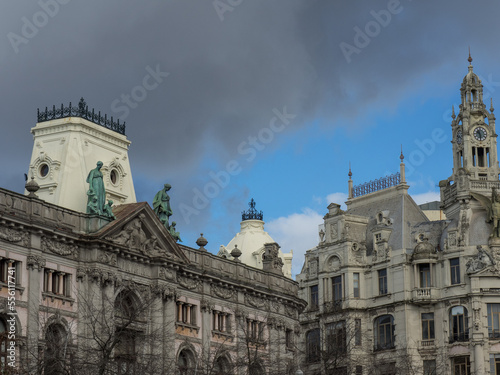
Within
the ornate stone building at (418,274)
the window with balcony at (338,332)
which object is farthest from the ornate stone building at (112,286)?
the ornate stone building at (418,274)

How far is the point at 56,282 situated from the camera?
72812mm

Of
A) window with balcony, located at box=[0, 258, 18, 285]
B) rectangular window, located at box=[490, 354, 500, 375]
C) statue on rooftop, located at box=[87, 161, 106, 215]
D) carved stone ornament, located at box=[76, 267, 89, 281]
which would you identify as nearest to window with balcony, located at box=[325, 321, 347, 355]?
rectangular window, located at box=[490, 354, 500, 375]

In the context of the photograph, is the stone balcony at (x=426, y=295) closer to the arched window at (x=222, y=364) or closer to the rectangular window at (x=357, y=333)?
the rectangular window at (x=357, y=333)

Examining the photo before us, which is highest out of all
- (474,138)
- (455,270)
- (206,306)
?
(474,138)

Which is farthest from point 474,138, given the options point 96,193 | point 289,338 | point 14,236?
point 14,236

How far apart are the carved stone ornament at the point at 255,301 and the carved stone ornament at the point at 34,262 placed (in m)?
24.7

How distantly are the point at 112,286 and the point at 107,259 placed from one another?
186 cm

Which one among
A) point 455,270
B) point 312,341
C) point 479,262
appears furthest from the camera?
point 312,341

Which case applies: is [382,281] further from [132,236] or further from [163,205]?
[132,236]

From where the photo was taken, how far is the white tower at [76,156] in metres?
81.9

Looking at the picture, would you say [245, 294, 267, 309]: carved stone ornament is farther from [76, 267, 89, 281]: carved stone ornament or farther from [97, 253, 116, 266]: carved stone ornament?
[76, 267, 89, 281]: carved stone ornament

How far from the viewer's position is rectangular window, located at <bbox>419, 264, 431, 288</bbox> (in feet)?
363

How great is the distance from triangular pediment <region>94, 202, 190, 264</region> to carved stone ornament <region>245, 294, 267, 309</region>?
996 centimetres

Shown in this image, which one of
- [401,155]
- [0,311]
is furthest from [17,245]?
[401,155]
